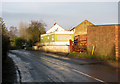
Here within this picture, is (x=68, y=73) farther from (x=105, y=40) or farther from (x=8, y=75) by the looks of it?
(x=105, y=40)

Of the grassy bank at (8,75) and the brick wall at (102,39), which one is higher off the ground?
the brick wall at (102,39)

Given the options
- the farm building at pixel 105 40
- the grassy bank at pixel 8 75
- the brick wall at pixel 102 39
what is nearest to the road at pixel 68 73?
the grassy bank at pixel 8 75

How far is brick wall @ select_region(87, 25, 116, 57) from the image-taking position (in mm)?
Result: 16078

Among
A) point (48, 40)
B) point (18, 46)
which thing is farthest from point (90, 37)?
point (18, 46)

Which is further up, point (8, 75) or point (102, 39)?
point (102, 39)

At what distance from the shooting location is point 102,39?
1758 centimetres

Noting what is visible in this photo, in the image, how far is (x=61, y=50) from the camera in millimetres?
31688

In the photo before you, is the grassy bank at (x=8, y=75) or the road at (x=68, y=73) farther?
the road at (x=68, y=73)

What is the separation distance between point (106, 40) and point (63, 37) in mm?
19688

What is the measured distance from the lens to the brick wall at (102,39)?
16.1 meters

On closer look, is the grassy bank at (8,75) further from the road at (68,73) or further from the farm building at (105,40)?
the farm building at (105,40)

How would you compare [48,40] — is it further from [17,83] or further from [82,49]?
[17,83]

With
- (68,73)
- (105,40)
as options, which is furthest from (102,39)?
(68,73)

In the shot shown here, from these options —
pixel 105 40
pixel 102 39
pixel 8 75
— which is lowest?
pixel 8 75
